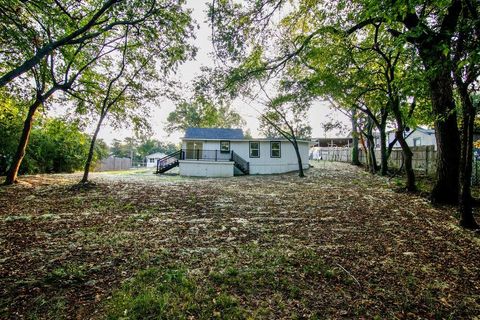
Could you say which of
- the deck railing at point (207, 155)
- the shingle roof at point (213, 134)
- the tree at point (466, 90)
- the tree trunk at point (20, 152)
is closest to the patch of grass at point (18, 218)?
the tree trunk at point (20, 152)

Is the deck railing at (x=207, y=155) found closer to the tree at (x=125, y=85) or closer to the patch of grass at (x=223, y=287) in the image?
the tree at (x=125, y=85)

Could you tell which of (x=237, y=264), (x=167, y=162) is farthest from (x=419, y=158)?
(x=167, y=162)

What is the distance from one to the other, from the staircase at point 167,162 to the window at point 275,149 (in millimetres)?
7879

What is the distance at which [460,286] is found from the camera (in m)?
2.95

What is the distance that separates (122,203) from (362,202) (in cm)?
771

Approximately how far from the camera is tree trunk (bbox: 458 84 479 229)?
14.8 ft

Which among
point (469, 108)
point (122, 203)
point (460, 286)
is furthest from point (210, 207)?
point (469, 108)

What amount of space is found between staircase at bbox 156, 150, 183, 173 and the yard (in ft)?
44.2

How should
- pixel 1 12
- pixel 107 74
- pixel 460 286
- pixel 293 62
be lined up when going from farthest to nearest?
1. pixel 107 74
2. pixel 293 62
3. pixel 1 12
4. pixel 460 286

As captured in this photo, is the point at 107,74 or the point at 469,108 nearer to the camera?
the point at 469,108

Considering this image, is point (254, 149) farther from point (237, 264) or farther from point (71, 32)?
point (237, 264)

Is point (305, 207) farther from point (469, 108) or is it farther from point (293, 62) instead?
point (293, 62)

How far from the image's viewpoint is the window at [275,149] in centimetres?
2081

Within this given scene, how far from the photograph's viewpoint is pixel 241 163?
2006 cm
